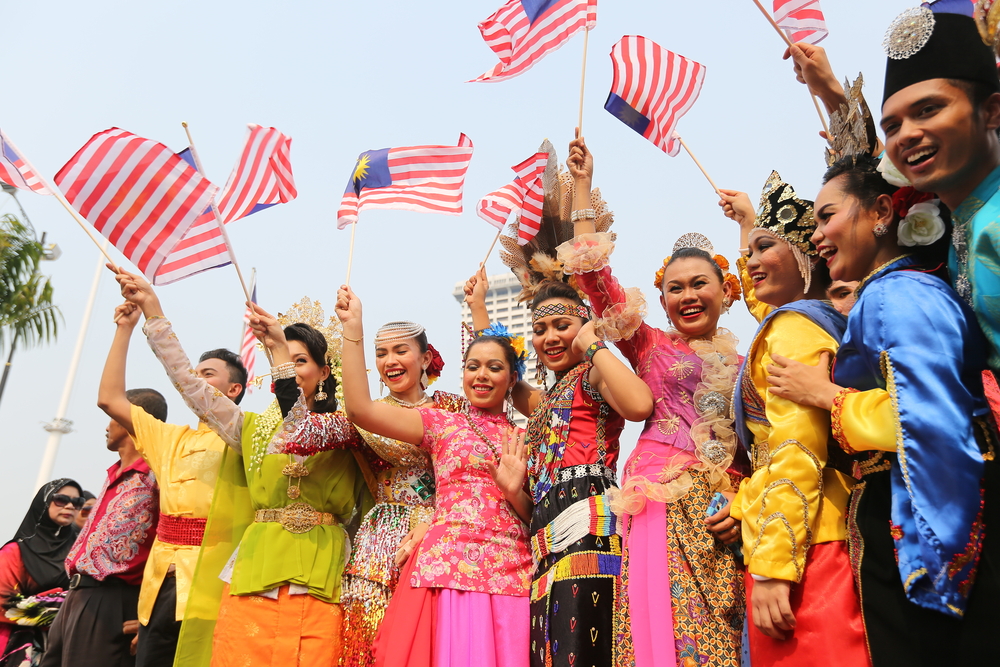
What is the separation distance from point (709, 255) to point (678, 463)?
1.24m

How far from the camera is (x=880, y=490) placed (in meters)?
2.61

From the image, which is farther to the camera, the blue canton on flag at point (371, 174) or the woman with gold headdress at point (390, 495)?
the blue canton on flag at point (371, 174)

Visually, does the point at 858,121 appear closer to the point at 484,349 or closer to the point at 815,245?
the point at 815,245

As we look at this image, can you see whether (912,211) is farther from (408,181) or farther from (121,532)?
(121,532)

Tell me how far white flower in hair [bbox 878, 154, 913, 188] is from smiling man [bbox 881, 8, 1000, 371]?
0.14m

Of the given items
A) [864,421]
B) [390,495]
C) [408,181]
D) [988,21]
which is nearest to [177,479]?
[390,495]

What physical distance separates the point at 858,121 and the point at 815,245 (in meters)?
0.49

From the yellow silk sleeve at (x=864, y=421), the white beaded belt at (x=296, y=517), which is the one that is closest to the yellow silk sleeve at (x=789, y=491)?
the yellow silk sleeve at (x=864, y=421)

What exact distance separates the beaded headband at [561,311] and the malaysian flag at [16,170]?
11.4 feet

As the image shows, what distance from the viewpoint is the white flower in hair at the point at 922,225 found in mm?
2752

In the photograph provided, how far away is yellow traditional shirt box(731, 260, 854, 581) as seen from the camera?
2701 millimetres

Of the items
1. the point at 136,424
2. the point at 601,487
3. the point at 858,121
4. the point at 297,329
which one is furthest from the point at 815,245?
the point at 136,424

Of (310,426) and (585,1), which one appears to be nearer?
(310,426)

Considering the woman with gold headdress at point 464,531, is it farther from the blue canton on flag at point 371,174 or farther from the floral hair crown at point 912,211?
the floral hair crown at point 912,211
